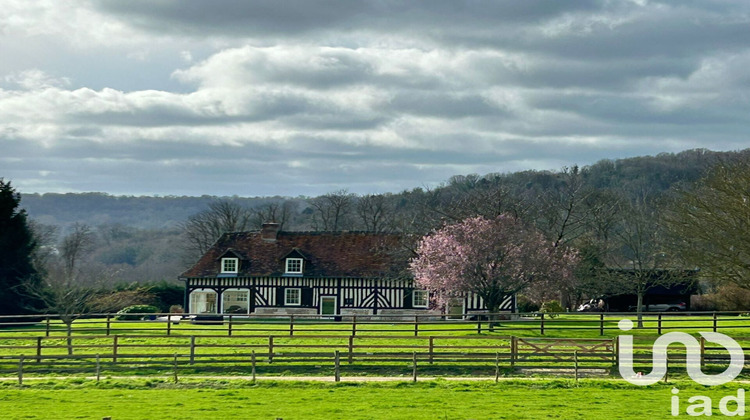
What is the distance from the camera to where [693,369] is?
2695 centimetres

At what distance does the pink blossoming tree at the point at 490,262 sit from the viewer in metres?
38.0

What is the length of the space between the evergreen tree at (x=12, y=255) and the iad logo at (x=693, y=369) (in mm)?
30887

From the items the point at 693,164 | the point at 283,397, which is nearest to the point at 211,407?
the point at 283,397

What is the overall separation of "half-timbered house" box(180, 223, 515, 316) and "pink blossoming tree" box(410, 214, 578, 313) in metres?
6.02

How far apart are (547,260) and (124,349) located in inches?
736

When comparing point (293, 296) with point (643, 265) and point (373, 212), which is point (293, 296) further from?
point (373, 212)

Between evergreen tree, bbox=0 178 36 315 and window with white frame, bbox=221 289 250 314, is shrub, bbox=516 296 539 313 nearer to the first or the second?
window with white frame, bbox=221 289 250 314

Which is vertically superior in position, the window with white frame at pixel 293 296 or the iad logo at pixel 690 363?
the window with white frame at pixel 293 296

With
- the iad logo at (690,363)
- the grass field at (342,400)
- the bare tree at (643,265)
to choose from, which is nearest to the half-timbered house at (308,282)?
the bare tree at (643,265)

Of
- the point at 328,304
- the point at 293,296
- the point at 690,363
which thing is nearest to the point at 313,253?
the point at 293,296

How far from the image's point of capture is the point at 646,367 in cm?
2727

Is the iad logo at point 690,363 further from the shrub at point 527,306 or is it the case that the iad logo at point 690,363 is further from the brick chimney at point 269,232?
the brick chimney at point 269,232

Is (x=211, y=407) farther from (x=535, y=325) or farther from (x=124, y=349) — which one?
(x=535, y=325)

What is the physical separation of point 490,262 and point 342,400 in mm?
17467
